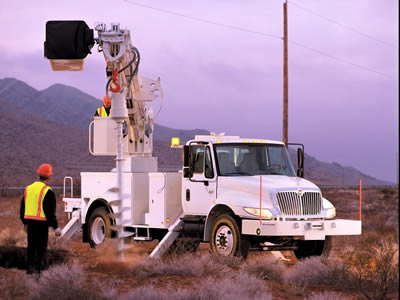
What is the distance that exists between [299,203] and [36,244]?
539cm

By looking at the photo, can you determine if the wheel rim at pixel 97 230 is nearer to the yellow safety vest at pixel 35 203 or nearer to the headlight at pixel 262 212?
the headlight at pixel 262 212

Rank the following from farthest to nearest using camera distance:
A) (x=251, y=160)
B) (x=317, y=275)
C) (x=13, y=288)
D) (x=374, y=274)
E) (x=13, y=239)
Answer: (x=13, y=239), (x=251, y=160), (x=317, y=275), (x=374, y=274), (x=13, y=288)

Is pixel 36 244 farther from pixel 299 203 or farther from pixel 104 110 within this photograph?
pixel 104 110

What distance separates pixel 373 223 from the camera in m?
29.5

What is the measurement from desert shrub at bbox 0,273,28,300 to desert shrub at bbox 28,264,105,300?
0.57 ft

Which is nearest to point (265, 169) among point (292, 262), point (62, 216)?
point (292, 262)

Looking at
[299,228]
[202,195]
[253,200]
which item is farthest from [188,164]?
[299,228]

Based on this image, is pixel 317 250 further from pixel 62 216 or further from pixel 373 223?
pixel 62 216

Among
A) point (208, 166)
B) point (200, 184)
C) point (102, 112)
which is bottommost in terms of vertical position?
point (200, 184)

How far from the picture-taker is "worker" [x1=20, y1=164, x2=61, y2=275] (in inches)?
529

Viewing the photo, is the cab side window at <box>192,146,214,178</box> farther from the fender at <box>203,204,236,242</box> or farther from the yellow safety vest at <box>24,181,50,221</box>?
the yellow safety vest at <box>24,181,50,221</box>

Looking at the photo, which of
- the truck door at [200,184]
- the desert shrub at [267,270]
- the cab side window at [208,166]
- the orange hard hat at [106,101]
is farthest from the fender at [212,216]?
the orange hard hat at [106,101]

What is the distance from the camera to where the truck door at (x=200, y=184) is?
16.9m

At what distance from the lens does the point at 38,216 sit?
1342cm
